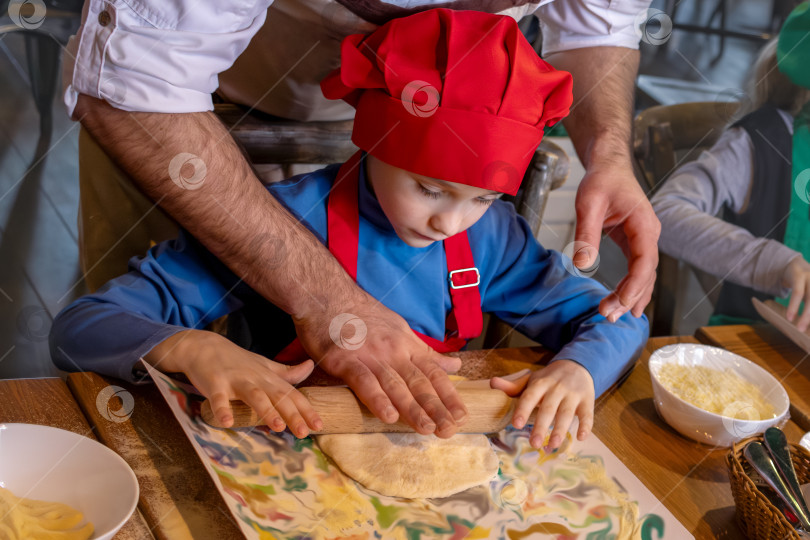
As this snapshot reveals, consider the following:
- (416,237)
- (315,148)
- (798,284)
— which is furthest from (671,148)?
(416,237)

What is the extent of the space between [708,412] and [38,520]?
0.67 metres

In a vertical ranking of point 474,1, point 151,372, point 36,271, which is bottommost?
point 36,271

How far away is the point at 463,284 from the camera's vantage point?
1.00m

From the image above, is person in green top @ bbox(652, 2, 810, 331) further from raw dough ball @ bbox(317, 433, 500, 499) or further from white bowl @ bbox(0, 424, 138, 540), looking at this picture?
white bowl @ bbox(0, 424, 138, 540)

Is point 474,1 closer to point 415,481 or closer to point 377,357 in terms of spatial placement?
point 377,357

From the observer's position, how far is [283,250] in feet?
2.69

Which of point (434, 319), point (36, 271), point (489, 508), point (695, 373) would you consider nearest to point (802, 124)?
point (695, 373)

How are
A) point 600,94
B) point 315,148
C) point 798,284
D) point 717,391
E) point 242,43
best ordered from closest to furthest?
point 242,43, point 717,391, point 600,94, point 315,148, point 798,284

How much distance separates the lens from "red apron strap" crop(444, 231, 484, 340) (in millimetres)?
997

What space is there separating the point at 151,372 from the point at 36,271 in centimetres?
158

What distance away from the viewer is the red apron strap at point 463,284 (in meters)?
1.00

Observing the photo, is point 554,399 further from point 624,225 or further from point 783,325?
point 783,325

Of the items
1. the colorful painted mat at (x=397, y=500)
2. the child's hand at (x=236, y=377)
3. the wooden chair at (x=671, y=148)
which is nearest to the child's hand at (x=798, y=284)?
the wooden chair at (x=671, y=148)

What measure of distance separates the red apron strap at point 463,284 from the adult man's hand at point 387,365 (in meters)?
0.17
